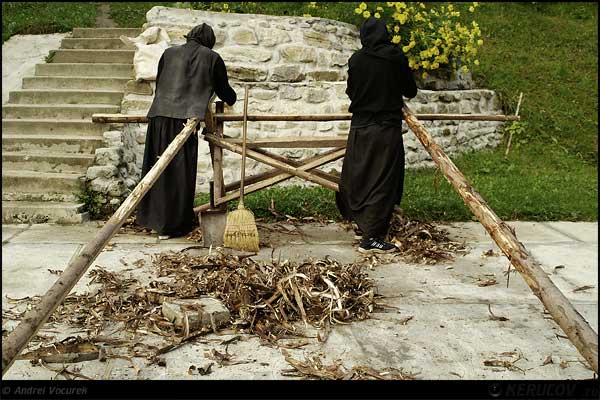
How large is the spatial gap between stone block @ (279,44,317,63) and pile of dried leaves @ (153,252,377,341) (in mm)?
4258

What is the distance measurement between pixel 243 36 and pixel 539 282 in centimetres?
614

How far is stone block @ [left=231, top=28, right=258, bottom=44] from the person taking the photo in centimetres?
876

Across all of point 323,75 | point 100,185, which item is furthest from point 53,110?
point 323,75

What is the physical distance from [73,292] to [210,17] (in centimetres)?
495

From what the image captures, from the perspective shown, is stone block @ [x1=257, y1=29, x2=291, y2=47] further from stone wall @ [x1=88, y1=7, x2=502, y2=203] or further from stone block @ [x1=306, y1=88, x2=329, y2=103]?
stone block @ [x1=306, y1=88, x2=329, y2=103]

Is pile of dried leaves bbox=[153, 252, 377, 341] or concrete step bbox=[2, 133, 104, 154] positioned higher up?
concrete step bbox=[2, 133, 104, 154]

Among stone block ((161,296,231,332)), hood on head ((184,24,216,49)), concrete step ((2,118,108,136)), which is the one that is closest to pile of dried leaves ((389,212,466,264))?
stone block ((161,296,231,332))

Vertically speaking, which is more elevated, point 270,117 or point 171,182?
point 270,117

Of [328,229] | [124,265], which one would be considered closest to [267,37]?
[328,229]

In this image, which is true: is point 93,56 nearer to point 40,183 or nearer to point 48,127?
point 48,127

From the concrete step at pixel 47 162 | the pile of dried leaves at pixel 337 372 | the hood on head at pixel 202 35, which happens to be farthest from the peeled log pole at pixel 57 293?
the concrete step at pixel 47 162

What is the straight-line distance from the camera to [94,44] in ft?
32.4

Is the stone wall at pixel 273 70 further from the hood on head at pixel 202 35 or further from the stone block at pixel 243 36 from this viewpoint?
the hood on head at pixel 202 35

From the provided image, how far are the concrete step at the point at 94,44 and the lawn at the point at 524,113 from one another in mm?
1140
